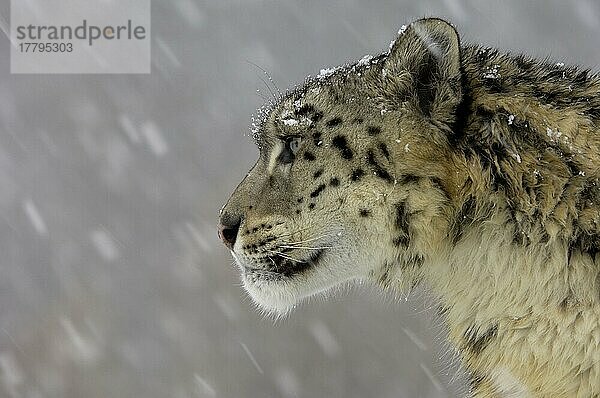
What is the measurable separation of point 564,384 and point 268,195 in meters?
1.35

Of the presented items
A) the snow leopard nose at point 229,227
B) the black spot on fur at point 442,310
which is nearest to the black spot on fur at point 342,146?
the snow leopard nose at point 229,227

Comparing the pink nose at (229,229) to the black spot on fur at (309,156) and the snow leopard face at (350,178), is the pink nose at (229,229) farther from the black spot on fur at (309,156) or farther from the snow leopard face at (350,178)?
the black spot on fur at (309,156)

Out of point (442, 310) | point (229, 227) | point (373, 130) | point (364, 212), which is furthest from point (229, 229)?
point (442, 310)

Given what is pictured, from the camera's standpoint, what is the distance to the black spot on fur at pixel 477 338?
3.47 metres

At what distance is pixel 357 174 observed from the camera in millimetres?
3535

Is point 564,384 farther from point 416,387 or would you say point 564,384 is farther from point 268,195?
point 416,387

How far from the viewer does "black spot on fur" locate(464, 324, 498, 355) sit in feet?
11.4

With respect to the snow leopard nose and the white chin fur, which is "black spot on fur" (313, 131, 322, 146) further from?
the white chin fur

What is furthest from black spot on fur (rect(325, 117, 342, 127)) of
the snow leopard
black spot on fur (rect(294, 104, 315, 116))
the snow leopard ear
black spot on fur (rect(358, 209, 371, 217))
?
black spot on fur (rect(358, 209, 371, 217))

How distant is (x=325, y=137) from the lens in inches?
144

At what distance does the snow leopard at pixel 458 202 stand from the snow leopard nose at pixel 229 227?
0.09 m

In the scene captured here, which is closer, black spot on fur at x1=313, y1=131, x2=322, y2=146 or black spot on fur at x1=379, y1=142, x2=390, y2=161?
black spot on fur at x1=379, y1=142, x2=390, y2=161

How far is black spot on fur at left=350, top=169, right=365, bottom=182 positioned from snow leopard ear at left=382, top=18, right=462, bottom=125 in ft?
1.05

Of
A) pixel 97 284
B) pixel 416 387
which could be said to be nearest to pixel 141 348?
pixel 97 284
